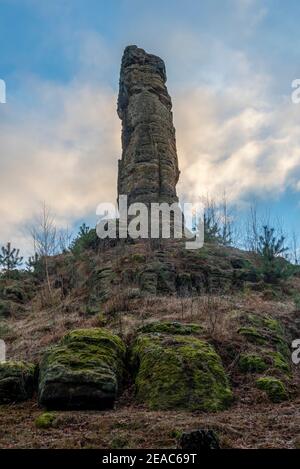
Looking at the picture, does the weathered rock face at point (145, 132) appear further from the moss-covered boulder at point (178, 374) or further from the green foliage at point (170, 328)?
the moss-covered boulder at point (178, 374)

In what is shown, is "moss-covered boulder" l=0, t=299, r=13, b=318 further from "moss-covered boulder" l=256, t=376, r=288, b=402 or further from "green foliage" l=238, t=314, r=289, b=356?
"moss-covered boulder" l=256, t=376, r=288, b=402

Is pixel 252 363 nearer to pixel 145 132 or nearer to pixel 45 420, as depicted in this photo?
pixel 45 420

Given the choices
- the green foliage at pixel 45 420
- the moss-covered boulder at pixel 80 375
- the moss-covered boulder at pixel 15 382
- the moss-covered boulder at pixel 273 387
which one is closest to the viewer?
the green foliage at pixel 45 420

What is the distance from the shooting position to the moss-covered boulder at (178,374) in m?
7.25

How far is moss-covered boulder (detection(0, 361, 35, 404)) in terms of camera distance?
809cm

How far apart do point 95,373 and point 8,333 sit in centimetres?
658

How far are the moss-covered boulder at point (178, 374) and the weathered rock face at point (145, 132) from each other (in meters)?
16.2

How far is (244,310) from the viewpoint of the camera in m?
12.2

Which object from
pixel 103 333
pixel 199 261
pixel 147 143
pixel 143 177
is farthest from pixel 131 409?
pixel 147 143

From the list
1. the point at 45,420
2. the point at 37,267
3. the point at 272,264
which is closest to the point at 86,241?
the point at 37,267

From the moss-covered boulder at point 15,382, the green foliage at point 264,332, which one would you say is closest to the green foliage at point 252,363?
the green foliage at point 264,332

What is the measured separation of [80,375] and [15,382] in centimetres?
163

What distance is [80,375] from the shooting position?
291 inches

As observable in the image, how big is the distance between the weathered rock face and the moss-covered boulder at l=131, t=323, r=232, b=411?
53.2 ft
